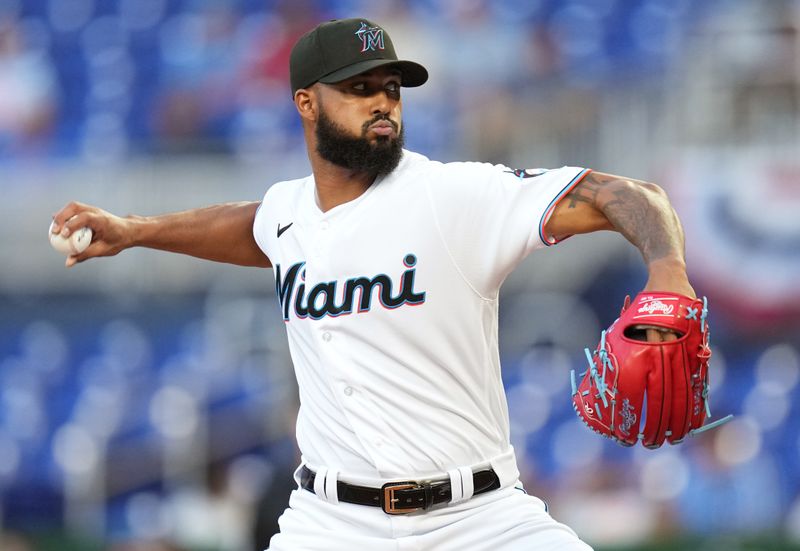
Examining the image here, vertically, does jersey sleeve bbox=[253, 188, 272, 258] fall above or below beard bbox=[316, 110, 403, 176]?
below

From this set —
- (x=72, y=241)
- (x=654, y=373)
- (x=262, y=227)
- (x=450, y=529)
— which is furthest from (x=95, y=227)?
(x=654, y=373)

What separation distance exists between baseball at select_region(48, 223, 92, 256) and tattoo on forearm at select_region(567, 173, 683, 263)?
1515 millimetres

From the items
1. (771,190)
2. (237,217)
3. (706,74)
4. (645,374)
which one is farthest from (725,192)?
(645,374)

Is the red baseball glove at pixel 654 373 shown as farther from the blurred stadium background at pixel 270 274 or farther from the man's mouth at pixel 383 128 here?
the blurred stadium background at pixel 270 274

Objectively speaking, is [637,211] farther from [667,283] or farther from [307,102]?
[307,102]

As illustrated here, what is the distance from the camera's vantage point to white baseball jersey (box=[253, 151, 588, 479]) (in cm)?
317

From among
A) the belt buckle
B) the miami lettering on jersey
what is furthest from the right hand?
the belt buckle

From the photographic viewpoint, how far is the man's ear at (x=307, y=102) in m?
3.56

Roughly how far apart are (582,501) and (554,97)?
107 inches

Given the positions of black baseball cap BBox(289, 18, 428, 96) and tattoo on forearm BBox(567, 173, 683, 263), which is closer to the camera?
tattoo on forearm BBox(567, 173, 683, 263)

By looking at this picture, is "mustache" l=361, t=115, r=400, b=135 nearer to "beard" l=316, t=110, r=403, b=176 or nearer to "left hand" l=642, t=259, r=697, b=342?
"beard" l=316, t=110, r=403, b=176

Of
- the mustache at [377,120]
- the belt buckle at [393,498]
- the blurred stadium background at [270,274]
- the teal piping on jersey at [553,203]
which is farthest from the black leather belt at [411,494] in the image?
the blurred stadium background at [270,274]

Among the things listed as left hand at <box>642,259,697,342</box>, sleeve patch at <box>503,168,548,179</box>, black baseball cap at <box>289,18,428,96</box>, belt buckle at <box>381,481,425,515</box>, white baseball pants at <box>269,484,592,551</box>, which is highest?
black baseball cap at <box>289,18,428,96</box>

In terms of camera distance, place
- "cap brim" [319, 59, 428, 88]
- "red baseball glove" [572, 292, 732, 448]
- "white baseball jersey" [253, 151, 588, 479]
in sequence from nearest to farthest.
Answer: "red baseball glove" [572, 292, 732, 448] < "white baseball jersey" [253, 151, 588, 479] < "cap brim" [319, 59, 428, 88]
